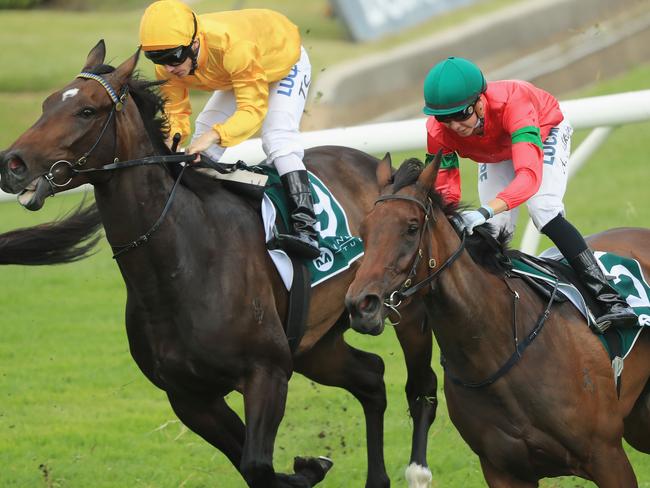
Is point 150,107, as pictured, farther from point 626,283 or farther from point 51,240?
point 626,283

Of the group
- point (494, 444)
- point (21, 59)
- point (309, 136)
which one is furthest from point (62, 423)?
point (21, 59)

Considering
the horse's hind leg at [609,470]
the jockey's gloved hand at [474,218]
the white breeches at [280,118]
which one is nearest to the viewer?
the jockey's gloved hand at [474,218]

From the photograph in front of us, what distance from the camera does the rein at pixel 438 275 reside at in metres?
3.93

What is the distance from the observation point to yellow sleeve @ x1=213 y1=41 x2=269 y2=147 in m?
5.30

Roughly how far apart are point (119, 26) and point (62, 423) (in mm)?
12570

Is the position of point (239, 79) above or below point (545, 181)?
above

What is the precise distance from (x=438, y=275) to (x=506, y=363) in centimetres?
48

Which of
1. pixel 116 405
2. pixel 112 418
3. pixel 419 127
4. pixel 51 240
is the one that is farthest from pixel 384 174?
pixel 116 405

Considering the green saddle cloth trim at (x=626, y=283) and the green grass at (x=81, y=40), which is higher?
the green saddle cloth trim at (x=626, y=283)

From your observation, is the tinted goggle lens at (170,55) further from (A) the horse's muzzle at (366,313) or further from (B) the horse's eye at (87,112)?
(A) the horse's muzzle at (366,313)

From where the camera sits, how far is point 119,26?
1862 centimetres

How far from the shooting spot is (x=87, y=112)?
4.70m

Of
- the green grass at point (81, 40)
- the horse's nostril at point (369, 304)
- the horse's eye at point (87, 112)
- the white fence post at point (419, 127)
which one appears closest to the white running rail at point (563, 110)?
the white fence post at point (419, 127)

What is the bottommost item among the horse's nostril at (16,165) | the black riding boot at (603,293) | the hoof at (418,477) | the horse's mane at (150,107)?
the hoof at (418,477)
